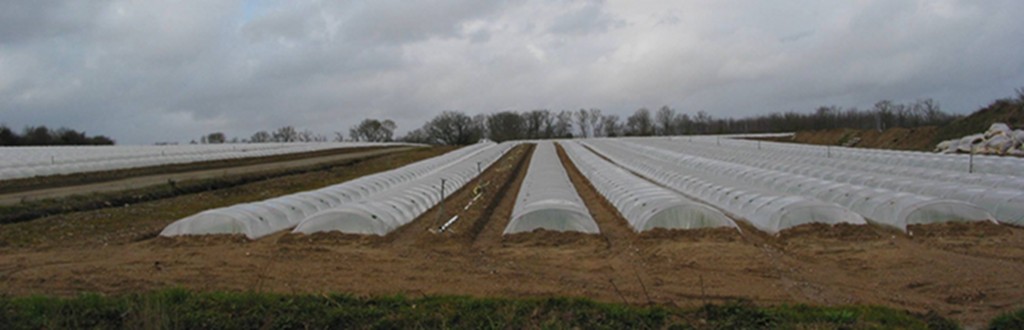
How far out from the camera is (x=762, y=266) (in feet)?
35.7

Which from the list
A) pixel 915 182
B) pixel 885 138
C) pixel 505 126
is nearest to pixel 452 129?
pixel 505 126

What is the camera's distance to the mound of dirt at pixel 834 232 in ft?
42.4

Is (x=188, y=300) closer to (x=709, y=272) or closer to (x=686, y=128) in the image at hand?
(x=709, y=272)

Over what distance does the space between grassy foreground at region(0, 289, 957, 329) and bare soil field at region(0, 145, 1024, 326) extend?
0.82 m

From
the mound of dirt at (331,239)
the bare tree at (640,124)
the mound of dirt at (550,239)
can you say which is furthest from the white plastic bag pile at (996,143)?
the bare tree at (640,124)

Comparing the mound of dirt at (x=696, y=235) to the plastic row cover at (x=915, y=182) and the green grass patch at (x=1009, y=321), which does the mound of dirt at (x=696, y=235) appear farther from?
the plastic row cover at (x=915, y=182)

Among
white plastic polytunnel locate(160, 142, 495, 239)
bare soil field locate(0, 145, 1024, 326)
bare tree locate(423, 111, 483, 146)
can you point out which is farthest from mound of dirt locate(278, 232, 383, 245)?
bare tree locate(423, 111, 483, 146)

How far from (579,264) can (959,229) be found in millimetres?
8029

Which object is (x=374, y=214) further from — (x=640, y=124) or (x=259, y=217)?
(x=640, y=124)

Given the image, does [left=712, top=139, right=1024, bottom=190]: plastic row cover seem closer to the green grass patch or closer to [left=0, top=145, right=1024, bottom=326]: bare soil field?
[left=0, top=145, right=1024, bottom=326]: bare soil field

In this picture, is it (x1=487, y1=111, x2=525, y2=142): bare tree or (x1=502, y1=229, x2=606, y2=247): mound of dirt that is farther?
(x1=487, y1=111, x2=525, y2=142): bare tree

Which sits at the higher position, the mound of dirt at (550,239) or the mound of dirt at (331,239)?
the mound of dirt at (331,239)

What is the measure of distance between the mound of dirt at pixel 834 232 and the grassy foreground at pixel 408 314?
5.15m

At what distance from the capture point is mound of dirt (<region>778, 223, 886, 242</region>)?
12.9 meters
